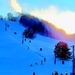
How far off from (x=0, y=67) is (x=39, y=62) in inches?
291

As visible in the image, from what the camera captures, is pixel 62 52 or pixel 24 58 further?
pixel 62 52

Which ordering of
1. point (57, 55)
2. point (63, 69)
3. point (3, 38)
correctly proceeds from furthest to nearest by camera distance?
point (3, 38) < point (57, 55) < point (63, 69)

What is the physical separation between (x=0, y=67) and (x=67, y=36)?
42701 mm

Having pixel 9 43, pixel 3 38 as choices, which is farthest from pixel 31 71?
pixel 3 38

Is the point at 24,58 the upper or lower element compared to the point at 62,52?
lower

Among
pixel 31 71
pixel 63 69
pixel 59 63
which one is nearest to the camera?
pixel 31 71

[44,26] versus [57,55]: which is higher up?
[44,26]

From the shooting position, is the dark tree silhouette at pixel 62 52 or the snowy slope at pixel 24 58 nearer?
the snowy slope at pixel 24 58

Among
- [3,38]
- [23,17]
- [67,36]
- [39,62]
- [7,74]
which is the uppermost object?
[23,17]

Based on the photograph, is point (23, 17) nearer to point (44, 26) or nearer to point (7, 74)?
point (44, 26)

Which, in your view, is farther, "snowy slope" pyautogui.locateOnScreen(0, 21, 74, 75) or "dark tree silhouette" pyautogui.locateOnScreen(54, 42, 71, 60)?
"dark tree silhouette" pyautogui.locateOnScreen(54, 42, 71, 60)

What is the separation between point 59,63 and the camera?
46.4 meters

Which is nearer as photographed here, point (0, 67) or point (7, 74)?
point (7, 74)

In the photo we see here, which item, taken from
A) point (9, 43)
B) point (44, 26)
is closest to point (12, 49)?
point (9, 43)
